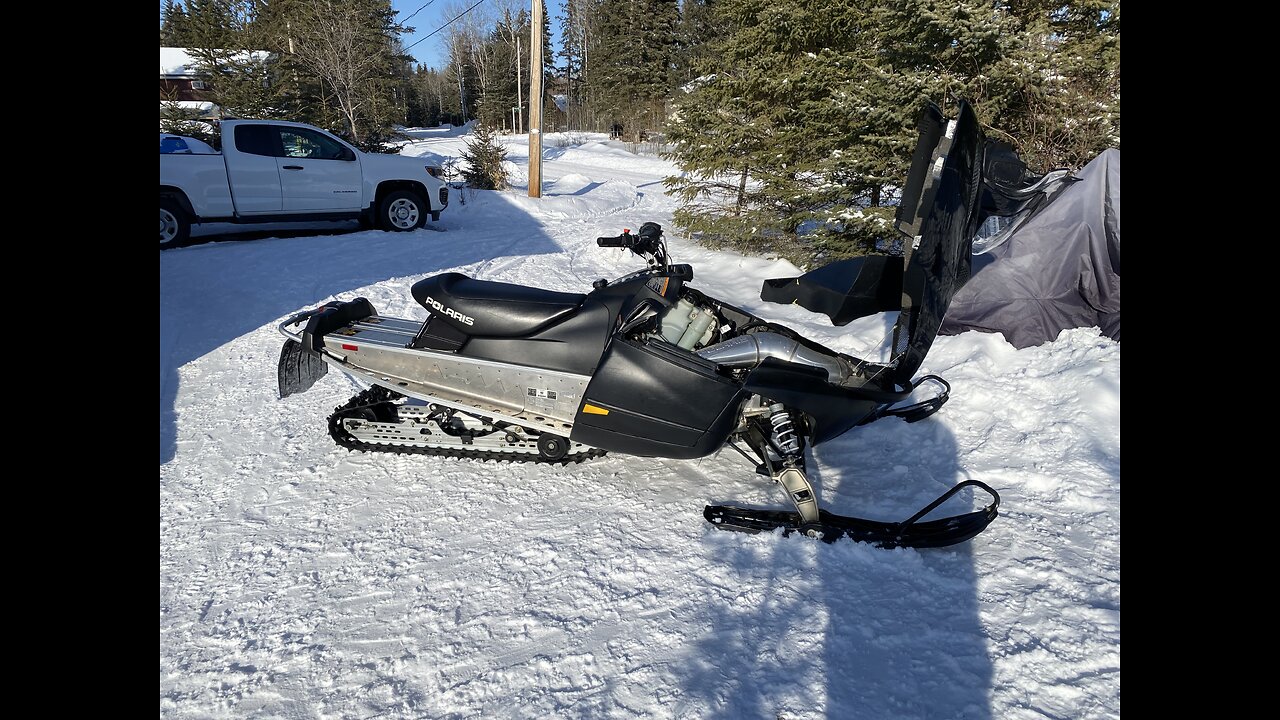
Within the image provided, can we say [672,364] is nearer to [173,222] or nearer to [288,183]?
[173,222]

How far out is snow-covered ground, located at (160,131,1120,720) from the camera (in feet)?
7.45

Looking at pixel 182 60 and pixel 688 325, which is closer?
pixel 688 325

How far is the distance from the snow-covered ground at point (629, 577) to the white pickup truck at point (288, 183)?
560 centimetres

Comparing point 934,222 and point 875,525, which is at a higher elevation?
point 934,222

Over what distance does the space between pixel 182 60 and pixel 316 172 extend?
29.4 meters

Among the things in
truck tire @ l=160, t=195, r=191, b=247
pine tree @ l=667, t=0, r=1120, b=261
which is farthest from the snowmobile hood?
truck tire @ l=160, t=195, r=191, b=247

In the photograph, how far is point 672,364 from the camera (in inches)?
130

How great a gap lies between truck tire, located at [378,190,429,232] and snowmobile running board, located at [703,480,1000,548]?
9597 millimetres

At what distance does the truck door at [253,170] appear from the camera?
955 centimetres

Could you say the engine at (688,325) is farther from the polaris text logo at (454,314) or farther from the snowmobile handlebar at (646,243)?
the polaris text logo at (454,314)

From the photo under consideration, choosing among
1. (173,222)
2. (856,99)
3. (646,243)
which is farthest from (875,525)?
(173,222)

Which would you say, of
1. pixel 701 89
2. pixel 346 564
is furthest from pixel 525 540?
pixel 701 89

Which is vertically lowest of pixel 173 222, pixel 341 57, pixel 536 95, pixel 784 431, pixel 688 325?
pixel 784 431
